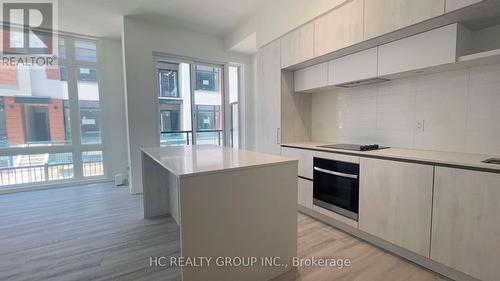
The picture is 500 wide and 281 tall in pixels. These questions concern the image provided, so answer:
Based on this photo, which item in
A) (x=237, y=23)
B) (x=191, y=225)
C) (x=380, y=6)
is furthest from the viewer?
(x=237, y=23)

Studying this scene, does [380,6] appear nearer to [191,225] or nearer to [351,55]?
[351,55]

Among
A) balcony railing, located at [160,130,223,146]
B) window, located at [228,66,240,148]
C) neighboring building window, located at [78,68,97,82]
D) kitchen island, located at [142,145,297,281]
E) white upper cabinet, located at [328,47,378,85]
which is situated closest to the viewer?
kitchen island, located at [142,145,297,281]

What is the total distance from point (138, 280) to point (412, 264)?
7.31 feet

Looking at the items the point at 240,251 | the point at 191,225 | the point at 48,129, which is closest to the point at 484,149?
the point at 240,251

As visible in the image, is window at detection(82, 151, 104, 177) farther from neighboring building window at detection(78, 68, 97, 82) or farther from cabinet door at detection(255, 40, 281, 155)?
cabinet door at detection(255, 40, 281, 155)

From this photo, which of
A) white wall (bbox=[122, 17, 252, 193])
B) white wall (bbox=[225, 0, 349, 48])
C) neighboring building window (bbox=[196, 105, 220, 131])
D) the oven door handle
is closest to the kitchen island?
the oven door handle

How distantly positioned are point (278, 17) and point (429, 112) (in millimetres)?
2231

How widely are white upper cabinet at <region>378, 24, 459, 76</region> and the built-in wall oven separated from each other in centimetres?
101

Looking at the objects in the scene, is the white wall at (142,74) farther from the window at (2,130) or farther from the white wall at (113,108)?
the window at (2,130)

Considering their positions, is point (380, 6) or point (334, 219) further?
point (334, 219)

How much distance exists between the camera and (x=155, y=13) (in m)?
3.60

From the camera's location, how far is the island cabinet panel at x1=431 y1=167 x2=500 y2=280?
1.45 meters

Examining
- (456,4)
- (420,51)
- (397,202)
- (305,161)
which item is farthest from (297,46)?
(397,202)

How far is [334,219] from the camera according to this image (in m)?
2.54
